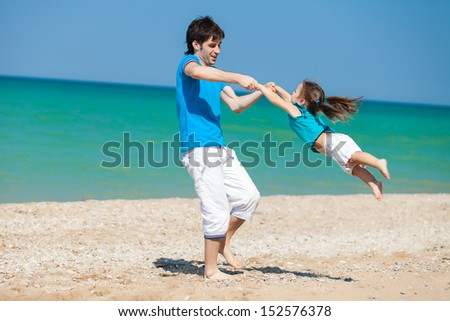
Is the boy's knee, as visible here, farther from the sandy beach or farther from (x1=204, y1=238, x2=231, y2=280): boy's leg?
the sandy beach

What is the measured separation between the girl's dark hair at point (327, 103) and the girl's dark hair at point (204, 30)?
1048mm

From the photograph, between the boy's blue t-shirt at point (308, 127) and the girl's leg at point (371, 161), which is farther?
the boy's blue t-shirt at point (308, 127)

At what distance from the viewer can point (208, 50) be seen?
5.99 meters

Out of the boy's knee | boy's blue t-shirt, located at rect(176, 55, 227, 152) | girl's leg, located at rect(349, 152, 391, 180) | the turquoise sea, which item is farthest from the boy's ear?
the turquoise sea

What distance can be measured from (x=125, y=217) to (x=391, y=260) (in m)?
3.79

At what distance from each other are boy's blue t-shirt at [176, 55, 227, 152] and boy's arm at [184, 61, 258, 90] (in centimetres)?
17

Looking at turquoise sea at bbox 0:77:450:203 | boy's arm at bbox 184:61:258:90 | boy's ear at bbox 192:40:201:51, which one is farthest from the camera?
turquoise sea at bbox 0:77:450:203

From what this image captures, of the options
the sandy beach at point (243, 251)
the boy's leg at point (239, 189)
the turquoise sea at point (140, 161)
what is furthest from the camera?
the turquoise sea at point (140, 161)

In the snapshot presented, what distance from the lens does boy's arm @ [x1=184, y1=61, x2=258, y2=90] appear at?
5559 millimetres

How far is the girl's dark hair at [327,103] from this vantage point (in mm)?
6488

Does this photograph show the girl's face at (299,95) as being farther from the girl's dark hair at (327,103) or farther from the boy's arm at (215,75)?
the boy's arm at (215,75)

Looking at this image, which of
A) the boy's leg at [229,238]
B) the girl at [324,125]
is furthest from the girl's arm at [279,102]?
the boy's leg at [229,238]

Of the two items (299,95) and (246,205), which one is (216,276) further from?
(299,95)
